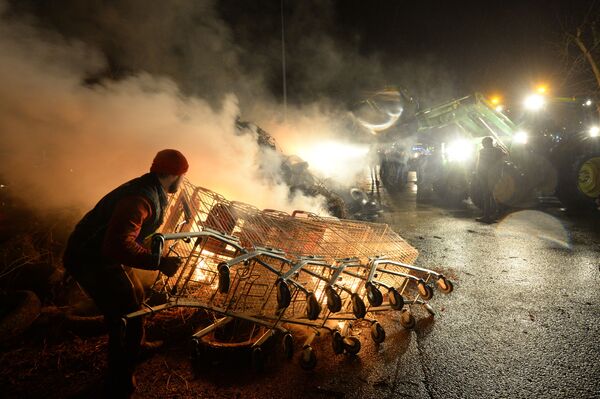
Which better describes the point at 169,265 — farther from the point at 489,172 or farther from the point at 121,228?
the point at 489,172

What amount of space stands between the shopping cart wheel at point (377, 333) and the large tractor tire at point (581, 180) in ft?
37.6

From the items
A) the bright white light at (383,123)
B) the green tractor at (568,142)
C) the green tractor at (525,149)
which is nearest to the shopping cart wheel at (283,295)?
the green tractor at (525,149)

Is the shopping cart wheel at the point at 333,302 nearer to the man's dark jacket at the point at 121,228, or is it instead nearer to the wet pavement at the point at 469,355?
the wet pavement at the point at 469,355

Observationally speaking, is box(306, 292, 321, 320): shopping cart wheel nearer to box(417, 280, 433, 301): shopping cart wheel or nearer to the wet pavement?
the wet pavement

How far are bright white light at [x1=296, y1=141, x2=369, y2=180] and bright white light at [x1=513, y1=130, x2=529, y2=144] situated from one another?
7602 mm

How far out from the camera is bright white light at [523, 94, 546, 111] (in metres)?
11.8

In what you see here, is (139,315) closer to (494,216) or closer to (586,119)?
(494,216)

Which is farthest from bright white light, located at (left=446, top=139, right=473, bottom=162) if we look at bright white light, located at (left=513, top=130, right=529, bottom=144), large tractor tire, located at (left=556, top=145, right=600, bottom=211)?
large tractor tire, located at (left=556, top=145, right=600, bottom=211)

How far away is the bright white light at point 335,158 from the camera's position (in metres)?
15.8

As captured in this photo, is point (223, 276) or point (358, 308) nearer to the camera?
point (223, 276)

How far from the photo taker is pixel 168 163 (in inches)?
101

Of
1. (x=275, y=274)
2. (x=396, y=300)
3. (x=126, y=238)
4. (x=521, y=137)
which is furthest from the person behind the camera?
(x=521, y=137)

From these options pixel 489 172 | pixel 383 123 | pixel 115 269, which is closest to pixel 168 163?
pixel 115 269

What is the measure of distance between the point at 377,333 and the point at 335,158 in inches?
627
